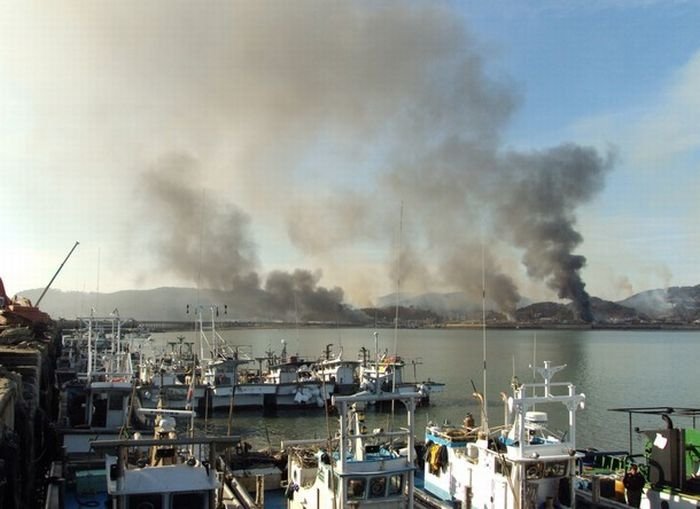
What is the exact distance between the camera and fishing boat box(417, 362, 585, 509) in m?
17.0

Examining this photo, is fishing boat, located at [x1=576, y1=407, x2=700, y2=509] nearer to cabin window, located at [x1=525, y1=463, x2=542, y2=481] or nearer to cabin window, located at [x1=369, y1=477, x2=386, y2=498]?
cabin window, located at [x1=525, y1=463, x2=542, y2=481]

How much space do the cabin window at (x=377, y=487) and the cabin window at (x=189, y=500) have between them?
459 cm

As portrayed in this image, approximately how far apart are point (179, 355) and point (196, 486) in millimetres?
64897

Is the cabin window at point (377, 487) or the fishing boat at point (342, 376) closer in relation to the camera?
the cabin window at point (377, 487)

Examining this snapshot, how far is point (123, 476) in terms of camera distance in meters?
11.4

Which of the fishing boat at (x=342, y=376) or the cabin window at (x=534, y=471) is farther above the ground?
the cabin window at (x=534, y=471)

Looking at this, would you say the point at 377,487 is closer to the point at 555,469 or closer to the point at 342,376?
the point at 555,469

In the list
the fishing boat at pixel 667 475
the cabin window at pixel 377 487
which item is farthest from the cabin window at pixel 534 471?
the cabin window at pixel 377 487

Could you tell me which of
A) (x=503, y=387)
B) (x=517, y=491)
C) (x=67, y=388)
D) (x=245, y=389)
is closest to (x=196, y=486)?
(x=517, y=491)

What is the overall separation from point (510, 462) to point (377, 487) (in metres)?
4.19

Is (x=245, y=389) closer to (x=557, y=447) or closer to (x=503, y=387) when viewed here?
(x=503, y=387)

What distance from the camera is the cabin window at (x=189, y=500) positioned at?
11.5 m

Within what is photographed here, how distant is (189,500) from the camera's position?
11547mm

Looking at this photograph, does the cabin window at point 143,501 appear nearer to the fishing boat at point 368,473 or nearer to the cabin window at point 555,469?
the fishing boat at point 368,473
